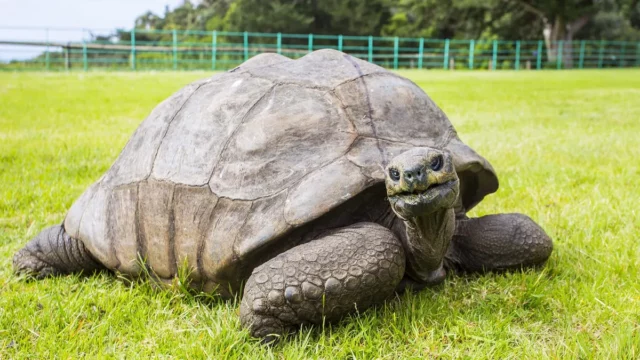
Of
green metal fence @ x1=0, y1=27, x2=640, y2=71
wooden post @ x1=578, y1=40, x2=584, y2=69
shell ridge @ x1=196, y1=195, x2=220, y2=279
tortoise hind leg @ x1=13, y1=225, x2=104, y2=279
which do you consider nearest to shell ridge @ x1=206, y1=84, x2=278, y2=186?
shell ridge @ x1=196, y1=195, x2=220, y2=279

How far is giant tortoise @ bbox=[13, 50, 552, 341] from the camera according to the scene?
6.45ft

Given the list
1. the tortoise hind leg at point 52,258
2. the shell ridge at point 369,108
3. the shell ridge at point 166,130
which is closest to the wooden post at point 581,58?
the shell ridge at point 369,108

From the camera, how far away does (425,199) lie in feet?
5.82

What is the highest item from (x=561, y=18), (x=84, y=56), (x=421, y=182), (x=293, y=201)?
(x=561, y=18)

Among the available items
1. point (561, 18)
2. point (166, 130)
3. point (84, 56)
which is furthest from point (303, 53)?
point (166, 130)

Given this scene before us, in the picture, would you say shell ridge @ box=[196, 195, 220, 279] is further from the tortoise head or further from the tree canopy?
the tree canopy

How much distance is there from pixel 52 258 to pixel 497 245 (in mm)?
1880

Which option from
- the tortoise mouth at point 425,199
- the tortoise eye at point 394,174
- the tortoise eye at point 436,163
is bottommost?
the tortoise mouth at point 425,199

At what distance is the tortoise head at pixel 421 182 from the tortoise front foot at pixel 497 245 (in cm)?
76

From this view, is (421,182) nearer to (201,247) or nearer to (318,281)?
(318,281)

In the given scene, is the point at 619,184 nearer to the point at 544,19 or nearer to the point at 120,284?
the point at 120,284

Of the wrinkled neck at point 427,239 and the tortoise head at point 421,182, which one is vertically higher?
the tortoise head at point 421,182

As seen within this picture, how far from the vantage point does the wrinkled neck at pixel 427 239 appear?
6.46ft

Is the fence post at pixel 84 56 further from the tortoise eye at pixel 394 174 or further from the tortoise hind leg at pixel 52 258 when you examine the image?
the tortoise eye at pixel 394 174
